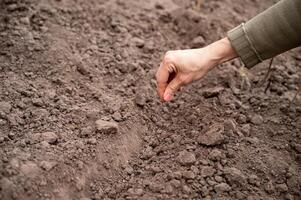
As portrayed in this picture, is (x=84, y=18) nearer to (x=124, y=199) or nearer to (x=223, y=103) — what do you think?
(x=223, y=103)

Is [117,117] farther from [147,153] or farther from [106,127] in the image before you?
[147,153]

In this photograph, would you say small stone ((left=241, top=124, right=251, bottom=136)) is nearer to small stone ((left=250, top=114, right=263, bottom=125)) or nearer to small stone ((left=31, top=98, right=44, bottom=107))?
small stone ((left=250, top=114, right=263, bottom=125))

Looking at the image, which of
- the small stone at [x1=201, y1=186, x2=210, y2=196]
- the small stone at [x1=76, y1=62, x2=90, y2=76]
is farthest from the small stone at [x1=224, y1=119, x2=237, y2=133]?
the small stone at [x1=76, y1=62, x2=90, y2=76]

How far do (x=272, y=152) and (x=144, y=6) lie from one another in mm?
1310

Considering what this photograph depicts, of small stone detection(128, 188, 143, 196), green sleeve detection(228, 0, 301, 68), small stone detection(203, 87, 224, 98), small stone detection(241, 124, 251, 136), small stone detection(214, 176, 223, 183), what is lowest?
small stone detection(128, 188, 143, 196)

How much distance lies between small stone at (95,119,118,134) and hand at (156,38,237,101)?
0.28m

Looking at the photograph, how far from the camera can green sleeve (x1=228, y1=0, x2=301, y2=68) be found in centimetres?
150

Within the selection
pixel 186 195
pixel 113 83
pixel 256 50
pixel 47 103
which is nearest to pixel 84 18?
pixel 113 83

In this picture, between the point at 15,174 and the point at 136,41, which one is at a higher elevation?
the point at 136,41

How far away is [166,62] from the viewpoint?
161 cm

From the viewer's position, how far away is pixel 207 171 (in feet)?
5.42

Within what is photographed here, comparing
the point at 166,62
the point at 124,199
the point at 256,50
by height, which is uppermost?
the point at 256,50

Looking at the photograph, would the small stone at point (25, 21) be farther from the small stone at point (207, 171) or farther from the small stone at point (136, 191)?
the small stone at point (207, 171)

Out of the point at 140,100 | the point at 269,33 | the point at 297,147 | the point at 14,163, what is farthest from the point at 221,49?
the point at 14,163
